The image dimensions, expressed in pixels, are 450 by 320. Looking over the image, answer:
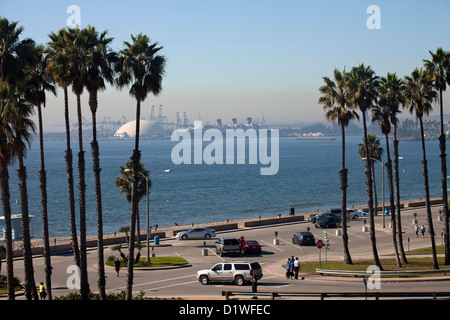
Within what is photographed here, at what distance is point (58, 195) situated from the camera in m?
131

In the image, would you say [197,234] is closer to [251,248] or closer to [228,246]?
[251,248]

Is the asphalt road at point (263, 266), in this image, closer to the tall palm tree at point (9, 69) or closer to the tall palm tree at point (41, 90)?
the tall palm tree at point (41, 90)

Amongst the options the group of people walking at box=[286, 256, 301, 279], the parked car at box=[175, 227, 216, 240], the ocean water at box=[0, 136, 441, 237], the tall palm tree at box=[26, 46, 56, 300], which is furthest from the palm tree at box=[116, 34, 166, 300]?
the ocean water at box=[0, 136, 441, 237]

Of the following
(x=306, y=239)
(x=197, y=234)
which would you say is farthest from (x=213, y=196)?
(x=306, y=239)

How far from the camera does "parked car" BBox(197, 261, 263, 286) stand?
31.1m

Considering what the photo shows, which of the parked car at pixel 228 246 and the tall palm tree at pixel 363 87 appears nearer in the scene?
the tall palm tree at pixel 363 87

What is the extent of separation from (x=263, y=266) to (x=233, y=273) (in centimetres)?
706

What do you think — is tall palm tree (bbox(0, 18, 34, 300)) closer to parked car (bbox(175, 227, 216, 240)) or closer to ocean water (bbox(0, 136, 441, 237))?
parked car (bbox(175, 227, 216, 240))

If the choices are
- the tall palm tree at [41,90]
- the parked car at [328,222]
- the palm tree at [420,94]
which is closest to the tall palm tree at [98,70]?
the tall palm tree at [41,90]

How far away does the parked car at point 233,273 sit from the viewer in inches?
1224

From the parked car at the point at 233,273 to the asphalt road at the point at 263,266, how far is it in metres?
0.43

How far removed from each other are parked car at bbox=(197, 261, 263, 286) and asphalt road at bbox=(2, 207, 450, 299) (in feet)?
1.42

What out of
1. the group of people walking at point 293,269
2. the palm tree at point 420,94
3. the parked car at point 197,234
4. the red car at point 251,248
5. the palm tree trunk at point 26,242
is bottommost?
the parked car at point 197,234

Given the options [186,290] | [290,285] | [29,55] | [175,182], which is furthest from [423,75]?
[175,182]
